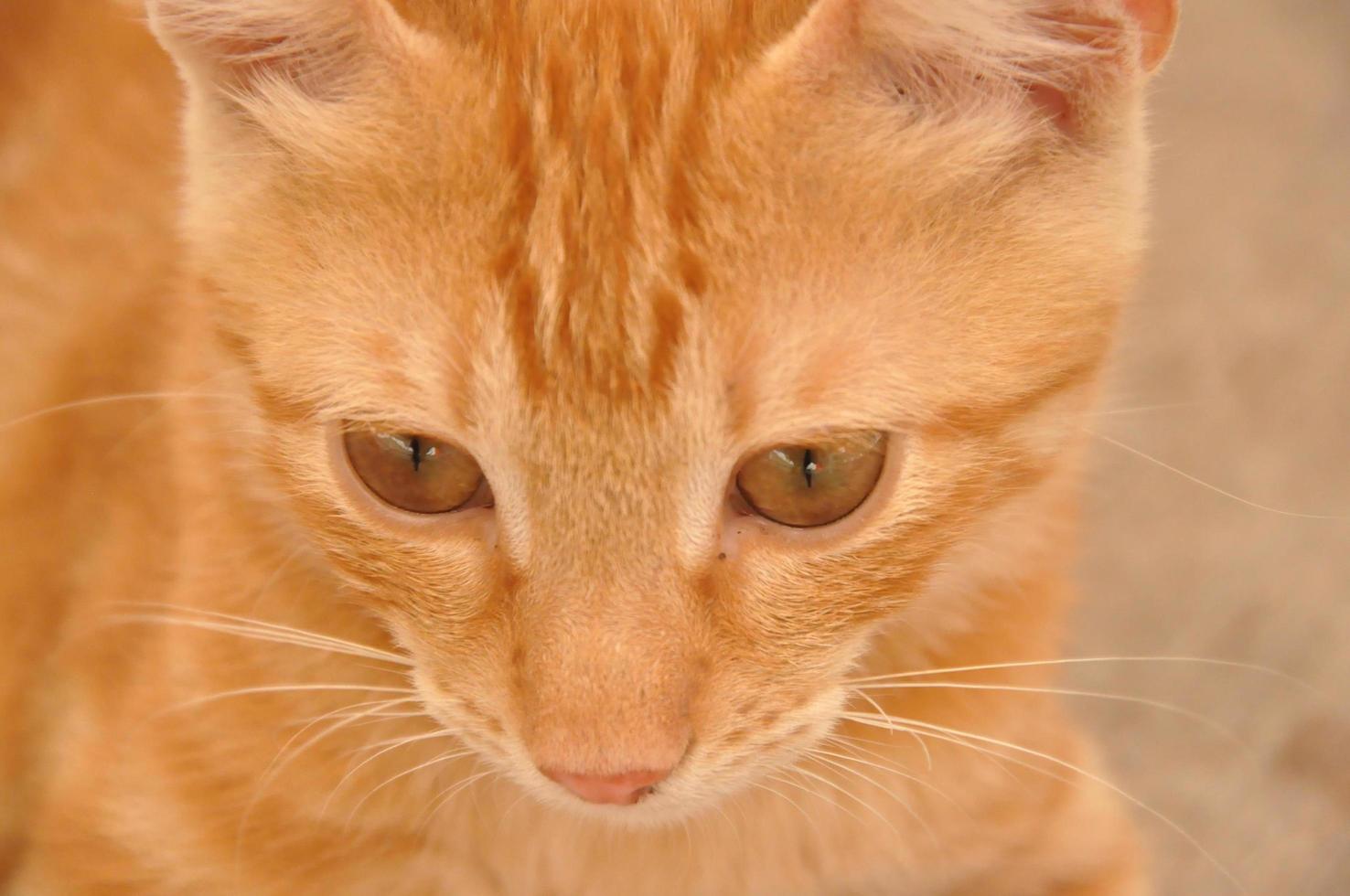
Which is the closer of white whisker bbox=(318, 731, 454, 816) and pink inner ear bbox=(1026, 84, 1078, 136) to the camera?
pink inner ear bbox=(1026, 84, 1078, 136)

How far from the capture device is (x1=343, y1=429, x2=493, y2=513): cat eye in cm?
108

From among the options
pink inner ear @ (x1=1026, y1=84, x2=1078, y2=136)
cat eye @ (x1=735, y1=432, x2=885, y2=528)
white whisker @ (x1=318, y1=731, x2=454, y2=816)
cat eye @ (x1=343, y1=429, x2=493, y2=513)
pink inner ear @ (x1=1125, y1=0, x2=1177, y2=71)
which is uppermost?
pink inner ear @ (x1=1026, y1=84, x2=1078, y2=136)

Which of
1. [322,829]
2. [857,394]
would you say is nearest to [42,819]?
[322,829]

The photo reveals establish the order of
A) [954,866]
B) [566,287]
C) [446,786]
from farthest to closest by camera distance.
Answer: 1. [954,866]
2. [446,786]
3. [566,287]

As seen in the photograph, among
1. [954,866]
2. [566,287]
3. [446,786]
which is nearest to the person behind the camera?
[566,287]

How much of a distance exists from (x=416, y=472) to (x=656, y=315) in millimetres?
222

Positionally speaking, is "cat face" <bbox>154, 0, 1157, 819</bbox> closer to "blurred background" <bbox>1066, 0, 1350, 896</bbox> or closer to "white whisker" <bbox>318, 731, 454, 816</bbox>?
"white whisker" <bbox>318, 731, 454, 816</bbox>

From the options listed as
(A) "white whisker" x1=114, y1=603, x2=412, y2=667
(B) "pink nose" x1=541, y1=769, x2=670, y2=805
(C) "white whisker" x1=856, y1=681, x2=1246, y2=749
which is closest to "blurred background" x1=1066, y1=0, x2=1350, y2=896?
(C) "white whisker" x1=856, y1=681, x2=1246, y2=749

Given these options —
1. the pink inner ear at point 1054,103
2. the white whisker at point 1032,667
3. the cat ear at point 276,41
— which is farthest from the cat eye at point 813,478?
the cat ear at point 276,41

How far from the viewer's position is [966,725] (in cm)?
137

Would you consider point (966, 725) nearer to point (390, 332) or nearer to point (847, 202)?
point (847, 202)

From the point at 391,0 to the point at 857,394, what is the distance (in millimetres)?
435

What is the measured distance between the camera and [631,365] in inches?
39.9

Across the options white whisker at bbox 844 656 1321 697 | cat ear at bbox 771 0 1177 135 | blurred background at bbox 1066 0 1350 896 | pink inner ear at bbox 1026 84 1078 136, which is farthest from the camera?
blurred background at bbox 1066 0 1350 896
